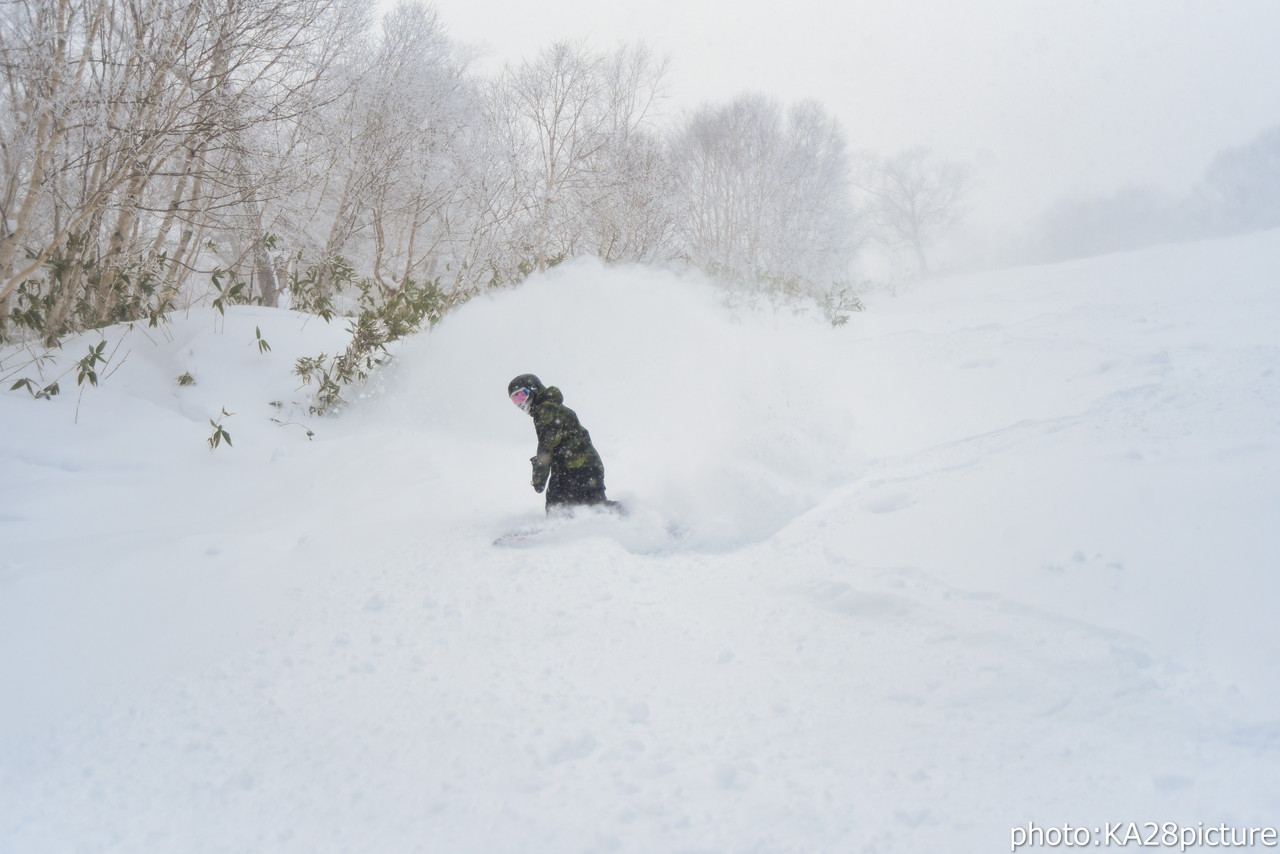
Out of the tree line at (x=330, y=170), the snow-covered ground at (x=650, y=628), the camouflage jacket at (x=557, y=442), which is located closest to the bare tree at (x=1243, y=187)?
the tree line at (x=330, y=170)

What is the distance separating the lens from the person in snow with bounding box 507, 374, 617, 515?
184 inches

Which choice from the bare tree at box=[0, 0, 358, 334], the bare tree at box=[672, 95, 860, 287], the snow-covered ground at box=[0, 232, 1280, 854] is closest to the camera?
the snow-covered ground at box=[0, 232, 1280, 854]

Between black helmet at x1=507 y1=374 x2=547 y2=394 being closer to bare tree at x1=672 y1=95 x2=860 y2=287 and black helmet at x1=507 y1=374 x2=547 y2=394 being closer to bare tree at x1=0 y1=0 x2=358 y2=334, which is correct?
bare tree at x1=0 y1=0 x2=358 y2=334

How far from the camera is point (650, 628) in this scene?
3010 millimetres

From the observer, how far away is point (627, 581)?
3543mm

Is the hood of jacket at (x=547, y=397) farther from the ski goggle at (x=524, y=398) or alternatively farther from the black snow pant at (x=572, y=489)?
the black snow pant at (x=572, y=489)

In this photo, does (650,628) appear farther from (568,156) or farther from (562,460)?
(568,156)

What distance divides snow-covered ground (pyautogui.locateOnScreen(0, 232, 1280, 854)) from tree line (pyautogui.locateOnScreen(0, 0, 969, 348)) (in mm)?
1555

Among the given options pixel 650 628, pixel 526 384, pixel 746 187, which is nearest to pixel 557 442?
pixel 526 384

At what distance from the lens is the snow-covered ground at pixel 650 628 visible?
1886 millimetres

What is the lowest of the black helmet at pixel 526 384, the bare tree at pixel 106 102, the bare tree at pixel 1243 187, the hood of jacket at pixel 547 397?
the hood of jacket at pixel 547 397

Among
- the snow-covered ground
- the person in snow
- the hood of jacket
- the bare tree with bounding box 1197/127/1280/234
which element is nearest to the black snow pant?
the person in snow

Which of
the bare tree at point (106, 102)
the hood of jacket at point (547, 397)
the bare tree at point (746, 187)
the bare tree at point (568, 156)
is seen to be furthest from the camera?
the bare tree at point (746, 187)

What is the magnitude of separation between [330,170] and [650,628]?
37.1 ft
